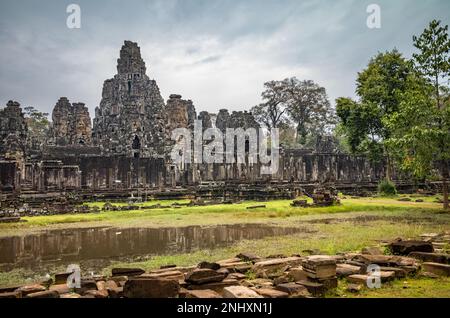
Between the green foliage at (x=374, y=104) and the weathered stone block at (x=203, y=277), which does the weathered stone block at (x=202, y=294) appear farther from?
the green foliage at (x=374, y=104)

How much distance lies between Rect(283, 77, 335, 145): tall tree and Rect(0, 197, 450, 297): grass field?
1338 inches

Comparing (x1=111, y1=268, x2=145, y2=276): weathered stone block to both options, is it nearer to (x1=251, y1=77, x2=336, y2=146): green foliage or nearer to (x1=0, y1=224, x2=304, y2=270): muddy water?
(x1=0, y1=224, x2=304, y2=270): muddy water

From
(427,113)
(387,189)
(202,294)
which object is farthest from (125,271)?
(387,189)

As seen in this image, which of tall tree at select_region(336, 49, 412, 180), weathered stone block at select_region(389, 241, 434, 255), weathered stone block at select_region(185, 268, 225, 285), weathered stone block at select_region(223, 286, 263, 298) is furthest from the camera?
tall tree at select_region(336, 49, 412, 180)

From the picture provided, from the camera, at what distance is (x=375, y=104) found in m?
27.3

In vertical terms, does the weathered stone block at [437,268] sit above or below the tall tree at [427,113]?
below

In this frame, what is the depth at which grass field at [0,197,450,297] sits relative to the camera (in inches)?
246

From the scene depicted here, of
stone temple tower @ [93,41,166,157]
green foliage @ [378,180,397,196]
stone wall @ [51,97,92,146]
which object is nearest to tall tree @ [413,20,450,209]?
green foliage @ [378,180,397,196]

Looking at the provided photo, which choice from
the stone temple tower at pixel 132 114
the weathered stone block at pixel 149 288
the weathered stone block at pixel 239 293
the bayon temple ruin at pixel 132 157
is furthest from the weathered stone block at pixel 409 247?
the stone temple tower at pixel 132 114

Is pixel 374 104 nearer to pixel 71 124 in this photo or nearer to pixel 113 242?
pixel 113 242

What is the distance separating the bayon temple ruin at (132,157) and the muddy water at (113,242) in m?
11.7

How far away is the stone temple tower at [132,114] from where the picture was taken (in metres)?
30.3

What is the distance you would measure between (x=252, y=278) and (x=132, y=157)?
20.8 meters

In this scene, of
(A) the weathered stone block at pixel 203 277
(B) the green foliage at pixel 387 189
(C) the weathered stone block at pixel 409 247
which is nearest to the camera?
(A) the weathered stone block at pixel 203 277
